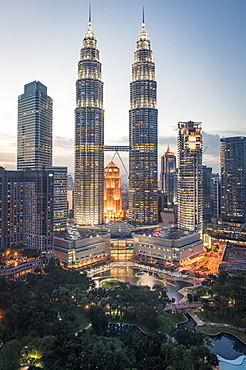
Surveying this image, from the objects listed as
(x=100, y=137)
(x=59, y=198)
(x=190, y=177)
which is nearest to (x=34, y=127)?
(x=100, y=137)

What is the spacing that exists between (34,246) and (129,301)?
51.4m

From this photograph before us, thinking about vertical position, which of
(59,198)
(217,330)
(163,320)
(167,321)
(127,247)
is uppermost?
(59,198)

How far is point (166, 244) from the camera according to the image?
106812 millimetres

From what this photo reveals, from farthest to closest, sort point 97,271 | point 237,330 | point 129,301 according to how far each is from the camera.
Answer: point 97,271
point 129,301
point 237,330

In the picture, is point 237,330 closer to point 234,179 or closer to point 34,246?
point 34,246

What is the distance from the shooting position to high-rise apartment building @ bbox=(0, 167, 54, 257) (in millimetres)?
102875

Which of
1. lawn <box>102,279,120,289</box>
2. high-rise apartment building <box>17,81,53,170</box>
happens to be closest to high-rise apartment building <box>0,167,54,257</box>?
lawn <box>102,279,120,289</box>

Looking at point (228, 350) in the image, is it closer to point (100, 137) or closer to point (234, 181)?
point (234, 181)

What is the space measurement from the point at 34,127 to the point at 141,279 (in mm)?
89802

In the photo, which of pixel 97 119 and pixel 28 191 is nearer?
pixel 28 191

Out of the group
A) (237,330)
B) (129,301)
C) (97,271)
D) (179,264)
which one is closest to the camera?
(237,330)

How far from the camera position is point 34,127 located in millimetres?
139750

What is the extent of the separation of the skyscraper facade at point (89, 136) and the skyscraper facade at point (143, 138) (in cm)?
1706

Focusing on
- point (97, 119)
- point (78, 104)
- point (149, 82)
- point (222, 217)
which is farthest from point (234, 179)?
point (78, 104)
